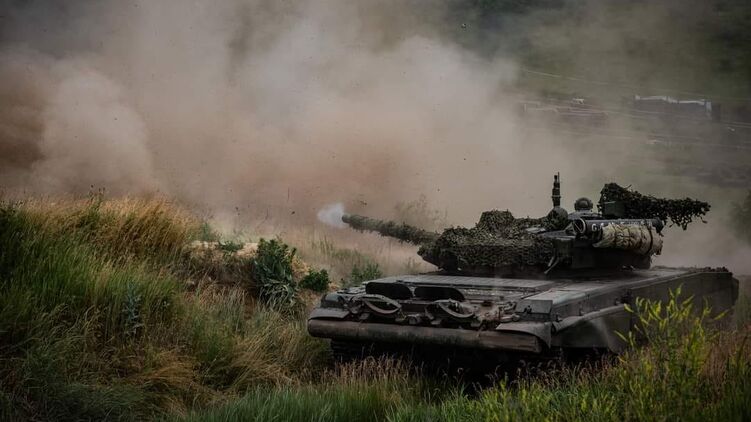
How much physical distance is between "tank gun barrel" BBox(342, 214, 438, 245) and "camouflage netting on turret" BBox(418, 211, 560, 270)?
0.48 meters

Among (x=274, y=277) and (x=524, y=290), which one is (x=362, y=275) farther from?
(x=524, y=290)

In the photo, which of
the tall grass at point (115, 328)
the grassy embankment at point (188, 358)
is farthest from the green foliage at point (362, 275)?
the tall grass at point (115, 328)

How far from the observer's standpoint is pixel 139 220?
8.73m

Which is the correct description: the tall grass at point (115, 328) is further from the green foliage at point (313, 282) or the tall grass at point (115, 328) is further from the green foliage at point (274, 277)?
the green foliage at point (313, 282)

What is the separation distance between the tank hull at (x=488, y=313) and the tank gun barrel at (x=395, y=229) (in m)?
1.15

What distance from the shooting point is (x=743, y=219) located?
1359cm

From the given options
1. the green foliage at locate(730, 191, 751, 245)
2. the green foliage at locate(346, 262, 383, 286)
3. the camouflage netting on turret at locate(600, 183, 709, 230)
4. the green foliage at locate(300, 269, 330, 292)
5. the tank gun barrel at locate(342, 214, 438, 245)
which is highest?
the green foliage at locate(730, 191, 751, 245)

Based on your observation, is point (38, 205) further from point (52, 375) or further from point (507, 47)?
point (507, 47)

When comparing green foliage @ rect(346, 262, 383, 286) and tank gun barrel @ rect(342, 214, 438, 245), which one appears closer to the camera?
tank gun barrel @ rect(342, 214, 438, 245)

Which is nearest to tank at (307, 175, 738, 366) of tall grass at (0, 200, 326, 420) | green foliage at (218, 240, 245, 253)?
tall grass at (0, 200, 326, 420)

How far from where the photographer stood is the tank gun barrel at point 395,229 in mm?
9062

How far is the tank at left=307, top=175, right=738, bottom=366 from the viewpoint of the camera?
652cm

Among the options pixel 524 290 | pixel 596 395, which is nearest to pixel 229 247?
pixel 524 290

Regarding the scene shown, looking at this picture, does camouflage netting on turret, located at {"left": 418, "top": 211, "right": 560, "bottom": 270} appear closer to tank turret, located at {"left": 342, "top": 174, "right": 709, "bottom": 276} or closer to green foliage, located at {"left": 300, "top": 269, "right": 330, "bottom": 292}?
tank turret, located at {"left": 342, "top": 174, "right": 709, "bottom": 276}
